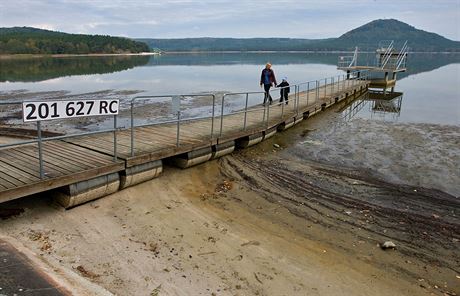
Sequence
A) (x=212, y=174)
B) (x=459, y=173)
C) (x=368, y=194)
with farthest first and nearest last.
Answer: (x=459, y=173) → (x=212, y=174) → (x=368, y=194)

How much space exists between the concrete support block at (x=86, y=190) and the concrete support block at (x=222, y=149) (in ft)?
10.8

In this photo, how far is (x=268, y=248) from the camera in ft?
20.1

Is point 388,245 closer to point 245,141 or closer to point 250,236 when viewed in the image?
point 250,236

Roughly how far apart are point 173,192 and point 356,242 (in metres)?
3.66

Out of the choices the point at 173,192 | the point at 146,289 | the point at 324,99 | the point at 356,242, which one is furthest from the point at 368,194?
the point at 324,99

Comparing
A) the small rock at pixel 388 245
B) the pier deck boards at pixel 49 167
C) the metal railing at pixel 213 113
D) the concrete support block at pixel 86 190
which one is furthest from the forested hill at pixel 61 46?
the small rock at pixel 388 245

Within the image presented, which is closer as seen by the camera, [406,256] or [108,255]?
[108,255]

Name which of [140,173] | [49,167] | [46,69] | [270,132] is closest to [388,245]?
[140,173]

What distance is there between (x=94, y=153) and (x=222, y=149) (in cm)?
365

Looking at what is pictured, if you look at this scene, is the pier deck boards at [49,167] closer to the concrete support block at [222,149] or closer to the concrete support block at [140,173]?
the concrete support block at [140,173]

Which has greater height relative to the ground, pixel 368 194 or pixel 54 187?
pixel 54 187

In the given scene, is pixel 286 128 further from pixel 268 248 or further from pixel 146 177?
pixel 268 248

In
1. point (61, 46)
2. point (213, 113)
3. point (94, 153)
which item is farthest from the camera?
point (61, 46)

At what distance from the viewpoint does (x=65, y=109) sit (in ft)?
20.3
